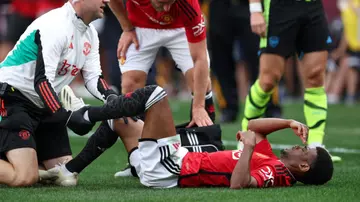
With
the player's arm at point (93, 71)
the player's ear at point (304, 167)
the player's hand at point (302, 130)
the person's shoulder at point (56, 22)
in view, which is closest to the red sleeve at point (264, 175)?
the player's ear at point (304, 167)

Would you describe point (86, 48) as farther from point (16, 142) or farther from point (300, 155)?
point (300, 155)

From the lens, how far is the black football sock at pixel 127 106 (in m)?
6.20

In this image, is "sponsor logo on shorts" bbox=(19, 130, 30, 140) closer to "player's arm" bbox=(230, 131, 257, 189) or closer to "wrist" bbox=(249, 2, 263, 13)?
"player's arm" bbox=(230, 131, 257, 189)

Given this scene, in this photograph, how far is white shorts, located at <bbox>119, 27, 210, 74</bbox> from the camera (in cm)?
837

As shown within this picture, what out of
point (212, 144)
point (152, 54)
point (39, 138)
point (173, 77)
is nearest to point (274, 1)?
point (152, 54)

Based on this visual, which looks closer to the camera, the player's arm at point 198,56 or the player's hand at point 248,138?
the player's hand at point 248,138

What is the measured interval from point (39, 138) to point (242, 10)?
260 inches

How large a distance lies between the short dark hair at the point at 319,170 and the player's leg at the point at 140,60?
244 centimetres

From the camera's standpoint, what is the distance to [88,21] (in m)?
6.74

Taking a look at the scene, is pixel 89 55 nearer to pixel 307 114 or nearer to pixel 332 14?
pixel 307 114

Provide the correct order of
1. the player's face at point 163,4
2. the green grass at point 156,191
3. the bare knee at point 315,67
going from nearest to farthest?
1. the green grass at point 156,191
2. the player's face at point 163,4
3. the bare knee at point 315,67

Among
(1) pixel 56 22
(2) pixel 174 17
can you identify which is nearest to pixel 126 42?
(2) pixel 174 17

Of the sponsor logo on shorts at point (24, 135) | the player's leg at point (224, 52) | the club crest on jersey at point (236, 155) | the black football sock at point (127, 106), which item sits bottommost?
the player's leg at point (224, 52)

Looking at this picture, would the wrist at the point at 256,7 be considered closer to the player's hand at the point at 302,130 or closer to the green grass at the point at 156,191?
the green grass at the point at 156,191
